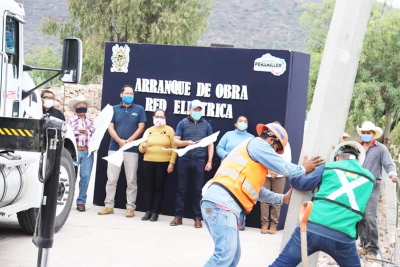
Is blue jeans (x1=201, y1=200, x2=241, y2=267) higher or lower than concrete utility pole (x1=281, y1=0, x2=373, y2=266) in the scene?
lower

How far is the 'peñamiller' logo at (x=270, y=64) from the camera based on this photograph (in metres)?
12.4

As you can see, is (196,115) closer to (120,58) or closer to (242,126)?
(242,126)

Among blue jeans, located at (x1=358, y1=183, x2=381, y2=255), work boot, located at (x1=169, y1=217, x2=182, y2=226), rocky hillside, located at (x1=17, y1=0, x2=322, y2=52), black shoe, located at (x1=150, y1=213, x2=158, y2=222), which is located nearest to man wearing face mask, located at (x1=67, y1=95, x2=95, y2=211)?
black shoe, located at (x1=150, y1=213, x2=158, y2=222)

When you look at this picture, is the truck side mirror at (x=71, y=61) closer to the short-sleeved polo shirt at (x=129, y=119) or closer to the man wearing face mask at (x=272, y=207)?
the short-sleeved polo shirt at (x=129, y=119)

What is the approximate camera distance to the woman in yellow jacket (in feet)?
41.2

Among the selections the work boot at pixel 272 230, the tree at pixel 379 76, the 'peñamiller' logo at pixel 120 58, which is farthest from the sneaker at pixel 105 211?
the tree at pixel 379 76

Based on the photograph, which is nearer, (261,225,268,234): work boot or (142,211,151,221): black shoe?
(261,225,268,234): work boot

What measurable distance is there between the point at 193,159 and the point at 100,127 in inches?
66.4

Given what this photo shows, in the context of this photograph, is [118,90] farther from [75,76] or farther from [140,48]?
[75,76]

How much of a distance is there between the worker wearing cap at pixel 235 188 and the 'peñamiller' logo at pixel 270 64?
5.29m

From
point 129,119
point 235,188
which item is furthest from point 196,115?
point 235,188

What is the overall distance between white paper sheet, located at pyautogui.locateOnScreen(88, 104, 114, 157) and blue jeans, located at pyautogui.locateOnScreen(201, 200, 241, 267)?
585 centimetres

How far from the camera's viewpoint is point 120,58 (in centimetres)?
1356

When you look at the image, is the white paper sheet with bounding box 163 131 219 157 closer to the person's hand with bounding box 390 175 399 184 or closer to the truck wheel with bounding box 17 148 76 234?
the truck wheel with bounding box 17 148 76 234
